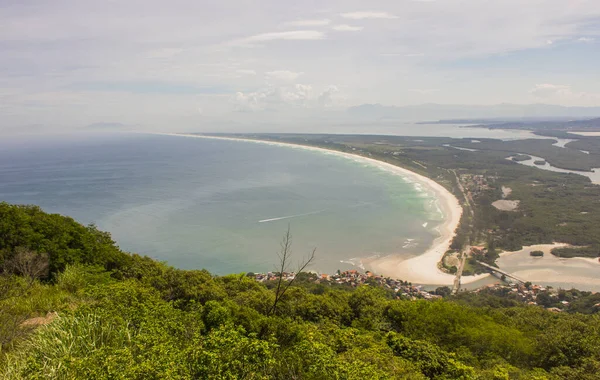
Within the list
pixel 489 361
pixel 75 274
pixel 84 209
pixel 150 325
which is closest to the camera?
pixel 150 325

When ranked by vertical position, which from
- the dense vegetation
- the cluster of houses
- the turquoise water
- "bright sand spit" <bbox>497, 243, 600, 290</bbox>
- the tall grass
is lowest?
"bright sand spit" <bbox>497, 243, 600, 290</bbox>

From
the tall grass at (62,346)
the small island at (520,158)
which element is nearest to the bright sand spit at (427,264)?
the tall grass at (62,346)

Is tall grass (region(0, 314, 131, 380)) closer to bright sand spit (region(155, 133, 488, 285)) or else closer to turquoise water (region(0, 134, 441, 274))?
turquoise water (region(0, 134, 441, 274))

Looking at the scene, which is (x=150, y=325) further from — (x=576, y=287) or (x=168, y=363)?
(x=576, y=287)

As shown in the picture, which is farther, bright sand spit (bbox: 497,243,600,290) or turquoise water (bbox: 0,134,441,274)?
turquoise water (bbox: 0,134,441,274)

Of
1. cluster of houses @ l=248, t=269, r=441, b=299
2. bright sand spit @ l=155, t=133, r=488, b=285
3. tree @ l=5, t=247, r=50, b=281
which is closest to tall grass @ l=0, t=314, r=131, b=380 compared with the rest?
tree @ l=5, t=247, r=50, b=281

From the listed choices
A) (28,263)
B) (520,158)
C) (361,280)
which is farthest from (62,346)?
(520,158)

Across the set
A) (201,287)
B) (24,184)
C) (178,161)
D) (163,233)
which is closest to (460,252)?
(201,287)
